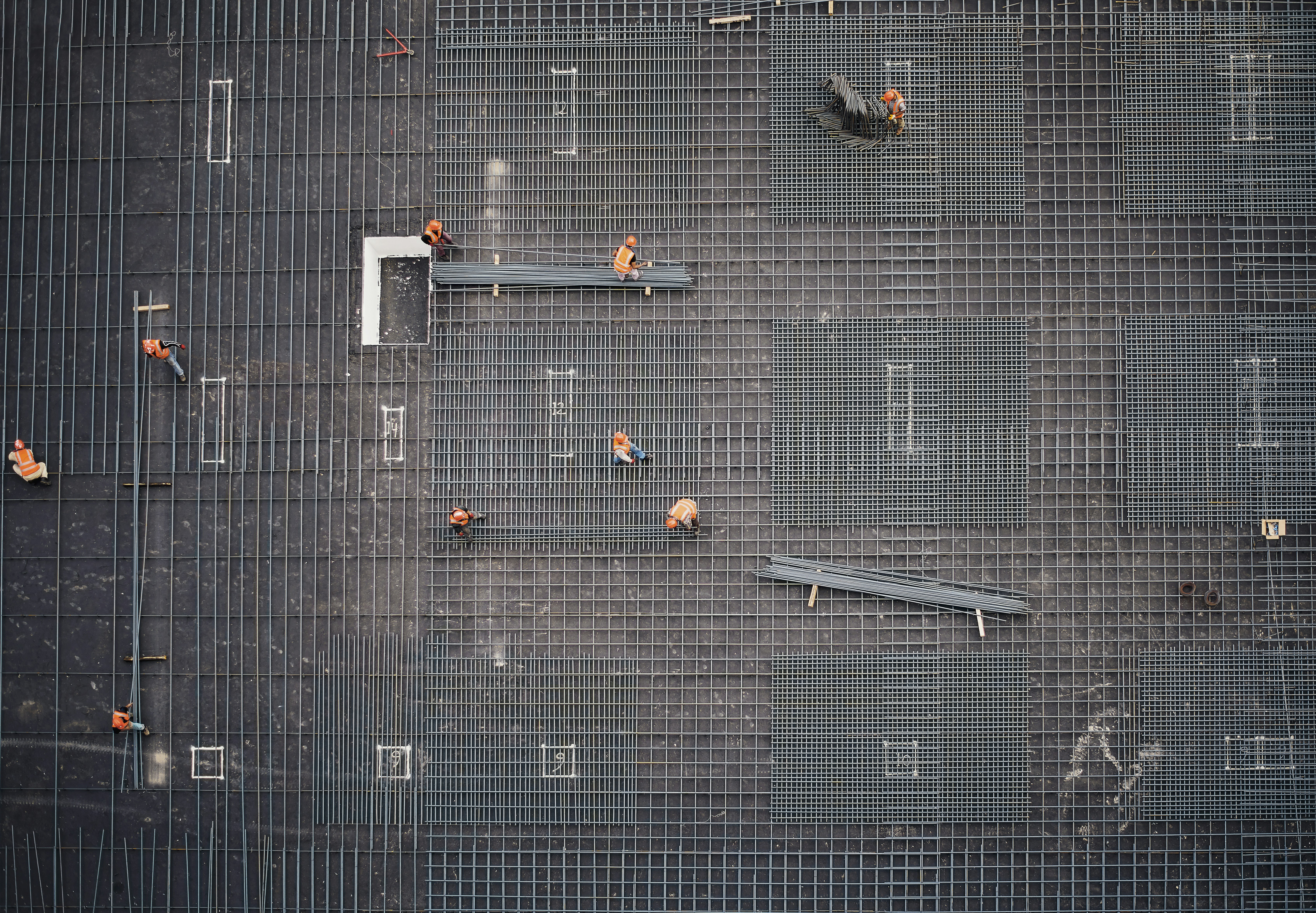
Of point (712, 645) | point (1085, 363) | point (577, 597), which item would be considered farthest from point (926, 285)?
point (577, 597)

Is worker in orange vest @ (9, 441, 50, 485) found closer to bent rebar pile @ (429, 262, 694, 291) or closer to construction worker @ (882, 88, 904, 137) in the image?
bent rebar pile @ (429, 262, 694, 291)

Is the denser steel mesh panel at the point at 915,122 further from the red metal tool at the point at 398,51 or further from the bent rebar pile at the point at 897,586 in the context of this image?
the red metal tool at the point at 398,51

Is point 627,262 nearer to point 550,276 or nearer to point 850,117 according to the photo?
point 550,276

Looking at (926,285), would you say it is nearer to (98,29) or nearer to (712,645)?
(712,645)

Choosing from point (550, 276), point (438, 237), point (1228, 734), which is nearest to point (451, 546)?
point (550, 276)

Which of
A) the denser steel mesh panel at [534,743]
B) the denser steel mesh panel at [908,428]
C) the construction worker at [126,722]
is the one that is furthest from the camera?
the denser steel mesh panel at [908,428]

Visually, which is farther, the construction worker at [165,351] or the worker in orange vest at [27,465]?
the worker in orange vest at [27,465]

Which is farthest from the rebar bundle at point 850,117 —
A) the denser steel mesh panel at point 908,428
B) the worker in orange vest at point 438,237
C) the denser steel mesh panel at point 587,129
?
the worker in orange vest at point 438,237
